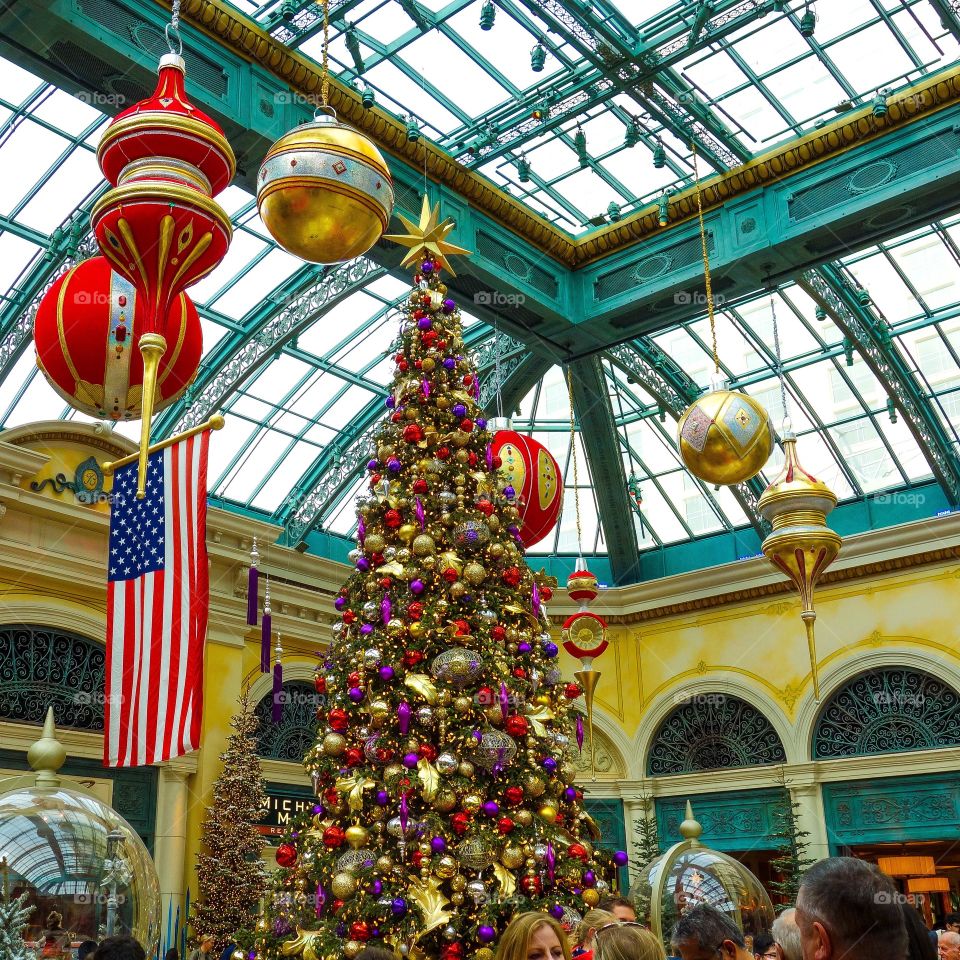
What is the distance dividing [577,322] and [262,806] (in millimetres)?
6758

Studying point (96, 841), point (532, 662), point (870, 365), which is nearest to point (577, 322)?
point (870, 365)

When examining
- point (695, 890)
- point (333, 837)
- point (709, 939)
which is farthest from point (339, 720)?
point (709, 939)

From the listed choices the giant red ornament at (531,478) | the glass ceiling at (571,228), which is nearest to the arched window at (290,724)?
the glass ceiling at (571,228)

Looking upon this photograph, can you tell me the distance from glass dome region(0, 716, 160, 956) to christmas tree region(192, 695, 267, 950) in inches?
271

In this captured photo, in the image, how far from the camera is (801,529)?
8.05 metres

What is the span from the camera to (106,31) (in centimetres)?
808

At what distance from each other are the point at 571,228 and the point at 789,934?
11.0m

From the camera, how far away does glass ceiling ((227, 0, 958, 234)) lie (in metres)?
9.57

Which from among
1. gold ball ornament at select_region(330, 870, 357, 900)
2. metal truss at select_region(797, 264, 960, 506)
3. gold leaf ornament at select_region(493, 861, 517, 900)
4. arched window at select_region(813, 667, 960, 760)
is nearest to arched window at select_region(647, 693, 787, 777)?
arched window at select_region(813, 667, 960, 760)

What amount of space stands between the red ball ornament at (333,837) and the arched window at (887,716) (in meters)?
10.2

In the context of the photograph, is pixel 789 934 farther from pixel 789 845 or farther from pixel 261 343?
pixel 789 845

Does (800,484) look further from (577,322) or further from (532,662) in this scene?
(577,322)

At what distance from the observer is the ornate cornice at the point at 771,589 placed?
1370cm

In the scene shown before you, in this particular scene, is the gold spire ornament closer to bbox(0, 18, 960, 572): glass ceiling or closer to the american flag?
the american flag
